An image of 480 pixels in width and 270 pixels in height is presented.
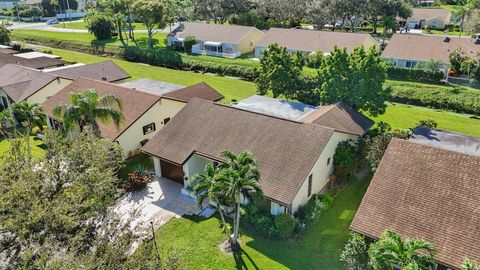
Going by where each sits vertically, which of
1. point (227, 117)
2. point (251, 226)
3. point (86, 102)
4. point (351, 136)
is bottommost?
point (251, 226)

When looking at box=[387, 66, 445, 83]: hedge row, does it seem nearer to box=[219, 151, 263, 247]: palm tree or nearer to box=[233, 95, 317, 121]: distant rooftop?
box=[233, 95, 317, 121]: distant rooftop

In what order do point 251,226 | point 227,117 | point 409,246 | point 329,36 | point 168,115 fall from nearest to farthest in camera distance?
point 409,246 → point 251,226 → point 227,117 → point 168,115 → point 329,36

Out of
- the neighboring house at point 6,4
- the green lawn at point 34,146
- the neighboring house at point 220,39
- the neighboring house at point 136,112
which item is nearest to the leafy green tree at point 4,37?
the neighboring house at point 220,39

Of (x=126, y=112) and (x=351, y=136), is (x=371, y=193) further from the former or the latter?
(x=126, y=112)

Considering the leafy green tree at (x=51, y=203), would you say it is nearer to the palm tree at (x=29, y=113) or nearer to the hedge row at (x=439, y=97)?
the palm tree at (x=29, y=113)

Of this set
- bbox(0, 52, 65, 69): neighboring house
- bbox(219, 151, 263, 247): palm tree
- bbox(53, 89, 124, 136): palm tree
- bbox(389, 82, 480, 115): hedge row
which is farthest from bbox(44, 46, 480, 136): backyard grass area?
bbox(219, 151, 263, 247): palm tree

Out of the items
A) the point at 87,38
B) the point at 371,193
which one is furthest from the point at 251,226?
the point at 87,38

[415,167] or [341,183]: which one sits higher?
[415,167]

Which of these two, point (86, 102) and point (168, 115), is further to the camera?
point (168, 115)
